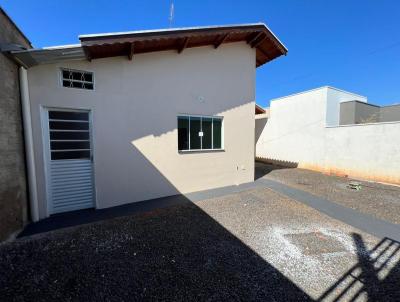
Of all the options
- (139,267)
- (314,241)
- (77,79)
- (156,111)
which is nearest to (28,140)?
(77,79)

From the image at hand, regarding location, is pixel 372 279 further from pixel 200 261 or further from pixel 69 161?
pixel 69 161

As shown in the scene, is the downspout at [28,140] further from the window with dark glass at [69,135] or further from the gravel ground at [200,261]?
the gravel ground at [200,261]

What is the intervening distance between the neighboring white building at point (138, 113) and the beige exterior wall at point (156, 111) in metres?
0.03

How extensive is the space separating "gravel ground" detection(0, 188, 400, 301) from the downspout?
926mm

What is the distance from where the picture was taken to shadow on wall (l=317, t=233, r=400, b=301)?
7.33ft

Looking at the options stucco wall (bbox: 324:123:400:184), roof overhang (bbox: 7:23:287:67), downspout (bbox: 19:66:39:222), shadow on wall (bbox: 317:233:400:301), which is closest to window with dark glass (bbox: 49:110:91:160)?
downspout (bbox: 19:66:39:222)

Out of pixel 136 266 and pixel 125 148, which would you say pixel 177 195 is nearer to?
pixel 125 148

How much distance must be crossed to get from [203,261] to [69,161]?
3999 millimetres

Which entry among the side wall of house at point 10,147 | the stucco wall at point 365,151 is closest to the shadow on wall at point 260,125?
the stucco wall at point 365,151

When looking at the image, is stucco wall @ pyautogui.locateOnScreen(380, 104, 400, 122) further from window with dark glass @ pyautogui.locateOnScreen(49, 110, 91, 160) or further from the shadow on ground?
window with dark glass @ pyautogui.locateOnScreen(49, 110, 91, 160)

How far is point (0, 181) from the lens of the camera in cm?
324

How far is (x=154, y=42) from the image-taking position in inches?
205

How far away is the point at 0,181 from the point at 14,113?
4.55 feet

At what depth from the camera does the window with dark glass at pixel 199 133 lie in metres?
6.16
